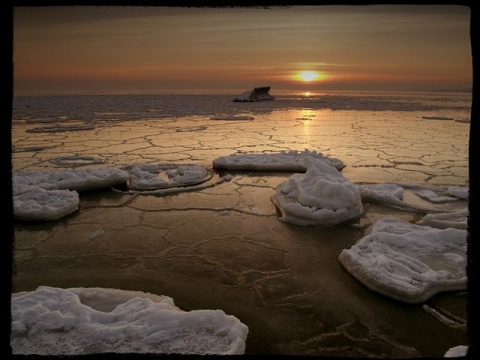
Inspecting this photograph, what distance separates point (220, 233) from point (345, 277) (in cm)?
131

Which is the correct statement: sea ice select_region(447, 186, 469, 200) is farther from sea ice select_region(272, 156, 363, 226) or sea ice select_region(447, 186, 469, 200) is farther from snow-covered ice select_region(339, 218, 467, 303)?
snow-covered ice select_region(339, 218, 467, 303)

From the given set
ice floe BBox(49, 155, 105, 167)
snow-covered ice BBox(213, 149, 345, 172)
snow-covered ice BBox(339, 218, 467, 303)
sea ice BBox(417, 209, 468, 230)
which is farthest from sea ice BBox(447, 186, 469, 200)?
ice floe BBox(49, 155, 105, 167)

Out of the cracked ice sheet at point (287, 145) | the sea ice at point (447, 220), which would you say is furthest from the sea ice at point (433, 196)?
the cracked ice sheet at point (287, 145)

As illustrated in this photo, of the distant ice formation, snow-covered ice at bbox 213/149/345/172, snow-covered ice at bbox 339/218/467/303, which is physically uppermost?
the distant ice formation

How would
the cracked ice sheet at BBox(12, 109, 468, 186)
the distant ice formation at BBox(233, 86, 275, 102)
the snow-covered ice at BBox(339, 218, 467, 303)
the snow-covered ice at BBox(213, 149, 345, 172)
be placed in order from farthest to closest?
the distant ice formation at BBox(233, 86, 275, 102), the cracked ice sheet at BBox(12, 109, 468, 186), the snow-covered ice at BBox(213, 149, 345, 172), the snow-covered ice at BBox(339, 218, 467, 303)

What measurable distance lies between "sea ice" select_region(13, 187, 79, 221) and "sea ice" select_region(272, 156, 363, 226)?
2358mm

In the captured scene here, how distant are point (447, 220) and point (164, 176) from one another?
12.7 feet

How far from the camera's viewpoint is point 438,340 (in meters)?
2.08

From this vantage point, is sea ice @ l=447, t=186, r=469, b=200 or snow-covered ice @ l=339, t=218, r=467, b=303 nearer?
snow-covered ice @ l=339, t=218, r=467, b=303

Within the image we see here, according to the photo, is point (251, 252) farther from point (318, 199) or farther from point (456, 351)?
point (456, 351)

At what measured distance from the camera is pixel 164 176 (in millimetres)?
5801

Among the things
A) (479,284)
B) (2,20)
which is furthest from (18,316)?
(479,284)

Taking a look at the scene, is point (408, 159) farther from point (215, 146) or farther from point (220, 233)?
point (220, 233)

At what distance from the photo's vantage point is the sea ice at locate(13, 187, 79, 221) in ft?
12.9
